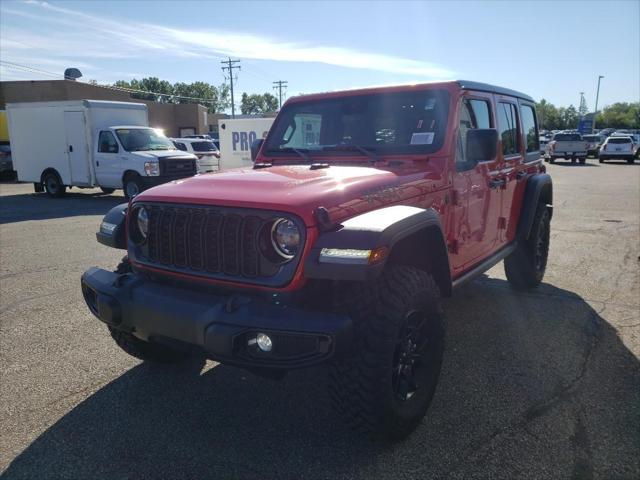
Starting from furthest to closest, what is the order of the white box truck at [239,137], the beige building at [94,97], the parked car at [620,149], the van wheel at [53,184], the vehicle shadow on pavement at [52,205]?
the beige building at [94,97] < the parked car at [620,149] < the white box truck at [239,137] < the van wheel at [53,184] < the vehicle shadow on pavement at [52,205]

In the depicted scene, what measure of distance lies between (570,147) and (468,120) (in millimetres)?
28961

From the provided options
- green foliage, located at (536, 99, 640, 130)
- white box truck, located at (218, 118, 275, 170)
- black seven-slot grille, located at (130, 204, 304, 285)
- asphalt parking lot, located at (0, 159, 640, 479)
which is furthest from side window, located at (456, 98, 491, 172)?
green foliage, located at (536, 99, 640, 130)

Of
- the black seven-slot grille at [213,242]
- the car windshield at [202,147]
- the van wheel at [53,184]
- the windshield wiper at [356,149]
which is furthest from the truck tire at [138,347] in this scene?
the car windshield at [202,147]

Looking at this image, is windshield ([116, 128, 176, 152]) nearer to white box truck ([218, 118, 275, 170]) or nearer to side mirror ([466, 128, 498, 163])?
white box truck ([218, 118, 275, 170])

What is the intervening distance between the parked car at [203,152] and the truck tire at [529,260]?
1363cm

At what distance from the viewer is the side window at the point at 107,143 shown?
45.4 feet

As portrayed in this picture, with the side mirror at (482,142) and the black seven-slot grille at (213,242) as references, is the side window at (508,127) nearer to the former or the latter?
the side mirror at (482,142)

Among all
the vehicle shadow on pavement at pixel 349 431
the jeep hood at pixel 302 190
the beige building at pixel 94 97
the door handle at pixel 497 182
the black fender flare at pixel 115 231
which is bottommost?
the vehicle shadow on pavement at pixel 349 431

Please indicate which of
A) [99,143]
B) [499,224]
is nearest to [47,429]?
[499,224]

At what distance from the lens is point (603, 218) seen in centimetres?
1029

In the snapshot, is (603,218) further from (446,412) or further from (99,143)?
(99,143)

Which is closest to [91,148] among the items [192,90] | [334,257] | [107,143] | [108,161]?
[107,143]

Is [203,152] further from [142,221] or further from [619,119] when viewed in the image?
[619,119]

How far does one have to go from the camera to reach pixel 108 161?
13.9m
